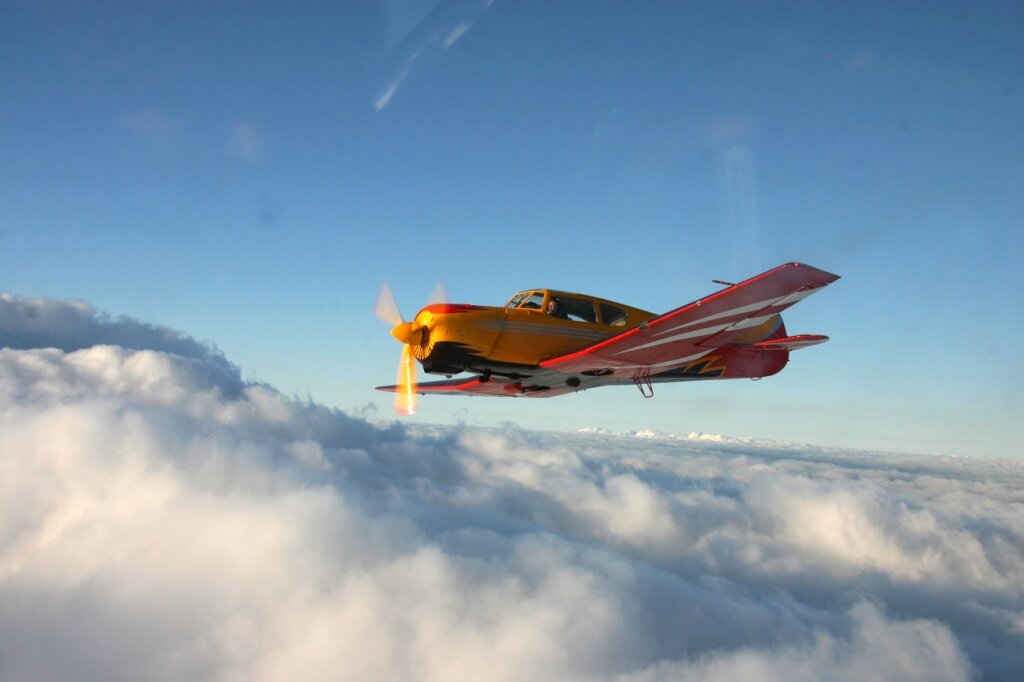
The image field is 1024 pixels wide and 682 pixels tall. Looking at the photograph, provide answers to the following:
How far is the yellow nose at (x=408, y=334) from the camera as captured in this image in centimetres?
1595

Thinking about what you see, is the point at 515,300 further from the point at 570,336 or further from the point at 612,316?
the point at 612,316

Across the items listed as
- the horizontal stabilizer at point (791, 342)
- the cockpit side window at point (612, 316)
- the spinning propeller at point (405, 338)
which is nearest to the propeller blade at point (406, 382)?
the spinning propeller at point (405, 338)

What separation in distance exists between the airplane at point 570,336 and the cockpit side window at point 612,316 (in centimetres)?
3

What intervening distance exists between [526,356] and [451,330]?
8.02ft

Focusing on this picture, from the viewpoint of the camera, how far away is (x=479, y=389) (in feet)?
70.1

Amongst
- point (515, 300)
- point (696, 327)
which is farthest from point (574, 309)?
point (696, 327)

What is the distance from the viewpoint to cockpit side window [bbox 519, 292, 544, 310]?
17.0 m

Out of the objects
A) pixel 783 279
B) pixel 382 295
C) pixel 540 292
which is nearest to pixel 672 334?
pixel 783 279

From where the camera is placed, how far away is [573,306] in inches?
689

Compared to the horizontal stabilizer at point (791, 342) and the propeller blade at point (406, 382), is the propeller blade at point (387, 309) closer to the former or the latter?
the propeller blade at point (406, 382)

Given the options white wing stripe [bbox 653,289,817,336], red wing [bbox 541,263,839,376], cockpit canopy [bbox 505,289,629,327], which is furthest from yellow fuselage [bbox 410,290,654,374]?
white wing stripe [bbox 653,289,817,336]

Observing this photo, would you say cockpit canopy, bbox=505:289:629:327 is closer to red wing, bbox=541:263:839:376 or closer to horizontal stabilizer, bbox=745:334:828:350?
red wing, bbox=541:263:839:376

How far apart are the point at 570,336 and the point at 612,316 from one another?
196 cm

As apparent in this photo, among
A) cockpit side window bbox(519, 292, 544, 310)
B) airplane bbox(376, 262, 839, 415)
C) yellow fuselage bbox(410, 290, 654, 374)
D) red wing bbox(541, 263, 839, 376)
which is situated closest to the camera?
red wing bbox(541, 263, 839, 376)
